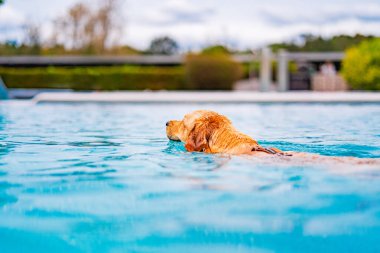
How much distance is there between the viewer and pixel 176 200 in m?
4.11

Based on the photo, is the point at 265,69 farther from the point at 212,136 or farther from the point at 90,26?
the point at 212,136

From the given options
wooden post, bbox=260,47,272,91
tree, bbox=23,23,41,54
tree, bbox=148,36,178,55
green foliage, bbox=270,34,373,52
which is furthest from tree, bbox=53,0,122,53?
tree, bbox=148,36,178,55

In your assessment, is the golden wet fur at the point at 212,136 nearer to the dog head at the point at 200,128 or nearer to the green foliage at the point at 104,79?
the dog head at the point at 200,128

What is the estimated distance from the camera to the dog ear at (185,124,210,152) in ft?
19.3

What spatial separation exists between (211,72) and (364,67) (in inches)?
218

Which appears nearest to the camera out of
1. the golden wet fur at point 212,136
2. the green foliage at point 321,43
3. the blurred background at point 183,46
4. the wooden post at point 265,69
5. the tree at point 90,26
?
the golden wet fur at point 212,136

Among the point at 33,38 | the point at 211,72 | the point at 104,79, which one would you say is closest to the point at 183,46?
the point at 33,38

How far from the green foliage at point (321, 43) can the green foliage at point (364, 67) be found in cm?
Result: 2161

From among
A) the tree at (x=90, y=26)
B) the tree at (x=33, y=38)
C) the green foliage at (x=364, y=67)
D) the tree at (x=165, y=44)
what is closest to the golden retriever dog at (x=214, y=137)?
the green foliage at (x=364, y=67)

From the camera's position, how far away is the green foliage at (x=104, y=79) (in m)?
24.1

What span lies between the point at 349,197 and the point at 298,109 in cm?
1009

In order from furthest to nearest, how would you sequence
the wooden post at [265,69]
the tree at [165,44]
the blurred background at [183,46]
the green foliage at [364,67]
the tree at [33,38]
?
the tree at [165,44] < the tree at [33,38] < the blurred background at [183,46] < the wooden post at [265,69] < the green foliage at [364,67]

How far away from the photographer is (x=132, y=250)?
3.32 meters

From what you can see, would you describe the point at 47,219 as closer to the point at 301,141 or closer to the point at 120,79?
the point at 301,141
